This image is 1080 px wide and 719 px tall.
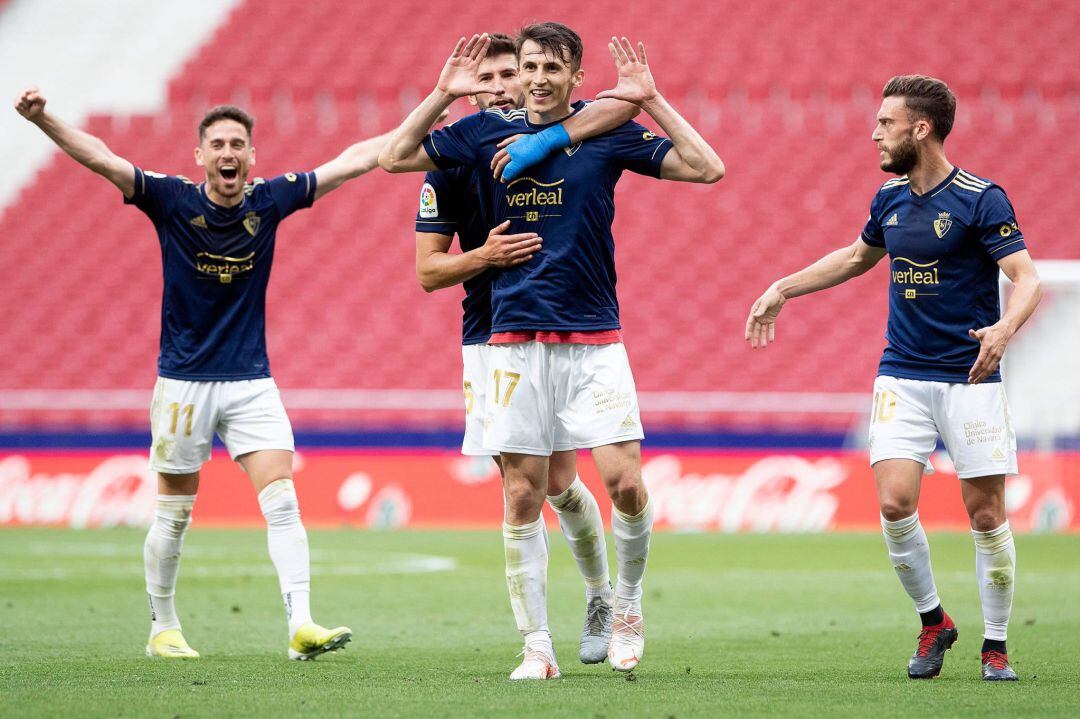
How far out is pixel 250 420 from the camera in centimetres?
708

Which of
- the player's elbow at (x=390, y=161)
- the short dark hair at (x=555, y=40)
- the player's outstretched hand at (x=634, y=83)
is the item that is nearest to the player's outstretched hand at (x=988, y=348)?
the player's outstretched hand at (x=634, y=83)

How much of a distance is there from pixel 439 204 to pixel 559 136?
31.8 inches

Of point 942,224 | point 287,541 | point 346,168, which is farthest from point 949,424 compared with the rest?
point 346,168

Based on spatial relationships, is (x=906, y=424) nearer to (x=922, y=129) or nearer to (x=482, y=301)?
(x=922, y=129)

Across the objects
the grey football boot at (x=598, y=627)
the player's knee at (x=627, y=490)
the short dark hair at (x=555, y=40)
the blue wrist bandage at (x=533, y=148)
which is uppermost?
the short dark hair at (x=555, y=40)

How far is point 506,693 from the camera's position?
5449mm

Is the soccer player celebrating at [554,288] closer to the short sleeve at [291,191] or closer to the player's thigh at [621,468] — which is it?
the player's thigh at [621,468]

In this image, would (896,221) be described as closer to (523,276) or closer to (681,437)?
(523,276)

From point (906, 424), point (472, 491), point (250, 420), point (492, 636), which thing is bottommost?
point (472, 491)

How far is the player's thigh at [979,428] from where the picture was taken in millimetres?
6062

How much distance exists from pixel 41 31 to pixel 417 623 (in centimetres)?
2295

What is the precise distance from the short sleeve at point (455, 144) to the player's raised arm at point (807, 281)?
1.41 meters

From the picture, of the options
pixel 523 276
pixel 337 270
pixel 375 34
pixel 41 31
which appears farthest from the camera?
pixel 41 31

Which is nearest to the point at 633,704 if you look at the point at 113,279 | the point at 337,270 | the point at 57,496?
the point at 57,496
